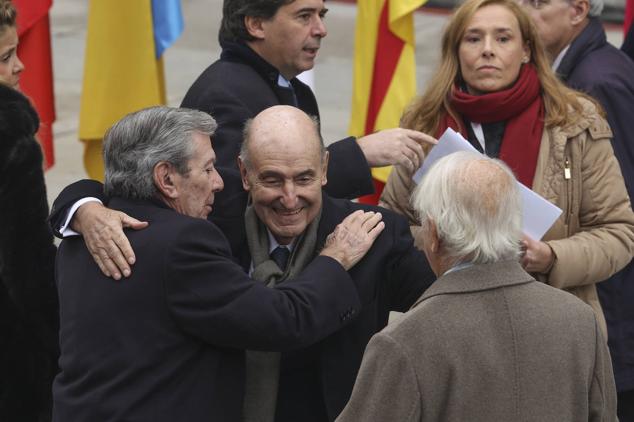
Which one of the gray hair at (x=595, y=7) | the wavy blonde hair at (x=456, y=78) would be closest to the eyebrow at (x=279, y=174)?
the wavy blonde hair at (x=456, y=78)

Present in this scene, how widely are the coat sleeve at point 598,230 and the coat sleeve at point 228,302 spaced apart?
3.37ft

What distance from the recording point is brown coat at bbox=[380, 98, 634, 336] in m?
3.74

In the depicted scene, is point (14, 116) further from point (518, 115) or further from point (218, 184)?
point (518, 115)

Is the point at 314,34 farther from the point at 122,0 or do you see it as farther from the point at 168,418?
the point at 122,0

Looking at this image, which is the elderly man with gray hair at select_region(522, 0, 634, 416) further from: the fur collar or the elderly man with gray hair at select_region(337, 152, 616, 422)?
the fur collar

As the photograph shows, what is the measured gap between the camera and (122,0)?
5.62 meters

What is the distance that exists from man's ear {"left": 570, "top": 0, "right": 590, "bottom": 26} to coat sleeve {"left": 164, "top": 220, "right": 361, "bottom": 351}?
7.04 feet

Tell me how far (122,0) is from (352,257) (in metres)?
2.89

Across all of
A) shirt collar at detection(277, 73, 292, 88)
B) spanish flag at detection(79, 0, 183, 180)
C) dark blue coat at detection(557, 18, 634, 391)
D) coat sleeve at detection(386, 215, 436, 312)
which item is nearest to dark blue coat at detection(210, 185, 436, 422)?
coat sleeve at detection(386, 215, 436, 312)

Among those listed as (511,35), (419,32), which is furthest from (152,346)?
(419,32)

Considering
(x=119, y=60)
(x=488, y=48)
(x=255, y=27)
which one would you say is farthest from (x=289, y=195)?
(x=119, y=60)

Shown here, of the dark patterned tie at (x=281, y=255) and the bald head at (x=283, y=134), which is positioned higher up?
the bald head at (x=283, y=134)

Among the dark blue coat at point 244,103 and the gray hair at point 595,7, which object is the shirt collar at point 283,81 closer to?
the dark blue coat at point 244,103

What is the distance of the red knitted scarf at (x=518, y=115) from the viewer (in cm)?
380
